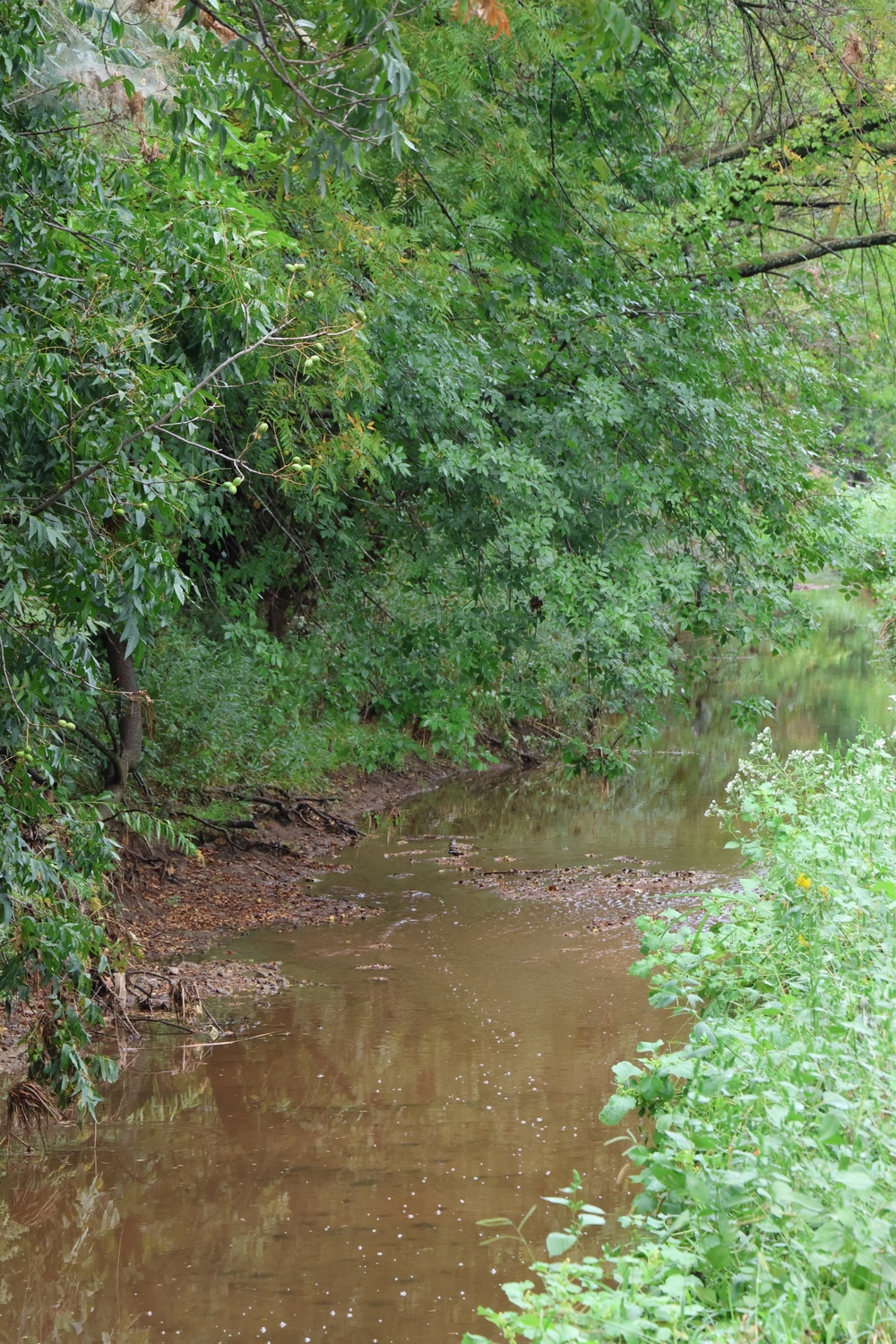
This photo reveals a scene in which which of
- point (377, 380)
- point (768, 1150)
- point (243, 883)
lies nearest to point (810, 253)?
point (377, 380)

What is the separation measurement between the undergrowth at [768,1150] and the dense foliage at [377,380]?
2.37 metres

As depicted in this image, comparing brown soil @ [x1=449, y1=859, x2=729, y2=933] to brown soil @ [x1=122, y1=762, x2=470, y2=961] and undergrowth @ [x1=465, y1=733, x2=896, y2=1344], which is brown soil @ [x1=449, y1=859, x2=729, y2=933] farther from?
undergrowth @ [x1=465, y1=733, x2=896, y2=1344]

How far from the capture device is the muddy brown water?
447 cm

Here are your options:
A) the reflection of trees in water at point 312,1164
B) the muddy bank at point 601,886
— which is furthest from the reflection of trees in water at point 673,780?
the reflection of trees in water at point 312,1164

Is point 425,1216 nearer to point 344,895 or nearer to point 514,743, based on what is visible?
point 344,895

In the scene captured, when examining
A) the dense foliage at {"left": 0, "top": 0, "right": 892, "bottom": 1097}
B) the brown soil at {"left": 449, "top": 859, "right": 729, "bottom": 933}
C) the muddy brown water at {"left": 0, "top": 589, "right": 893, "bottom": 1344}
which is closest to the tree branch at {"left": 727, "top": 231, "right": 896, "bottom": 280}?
the dense foliage at {"left": 0, "top": 0, "right": 892, "bottom": 1097}

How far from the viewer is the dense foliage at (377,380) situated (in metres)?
4.81

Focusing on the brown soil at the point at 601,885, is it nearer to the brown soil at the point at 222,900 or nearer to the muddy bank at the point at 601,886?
the muddy bank at the point at 601,886

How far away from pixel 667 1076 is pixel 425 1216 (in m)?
1.32

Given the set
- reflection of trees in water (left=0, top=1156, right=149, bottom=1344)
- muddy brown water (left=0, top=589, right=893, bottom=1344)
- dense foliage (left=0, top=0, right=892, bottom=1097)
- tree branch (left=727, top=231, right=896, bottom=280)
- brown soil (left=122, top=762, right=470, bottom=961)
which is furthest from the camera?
tree branch (left=727, top=231, right=896, bottom=280)

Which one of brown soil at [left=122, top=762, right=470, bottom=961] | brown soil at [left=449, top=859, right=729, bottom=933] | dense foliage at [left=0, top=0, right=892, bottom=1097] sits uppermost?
dense foliage at [left=0, top=0, right=892, bottom=1097]

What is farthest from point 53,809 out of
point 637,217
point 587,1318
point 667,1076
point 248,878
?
point 637,217

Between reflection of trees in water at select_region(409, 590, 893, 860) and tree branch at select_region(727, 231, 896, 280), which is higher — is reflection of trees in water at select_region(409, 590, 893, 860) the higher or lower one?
the lower one

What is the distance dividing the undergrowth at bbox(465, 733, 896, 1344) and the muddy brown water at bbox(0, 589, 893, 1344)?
21.2 inches
